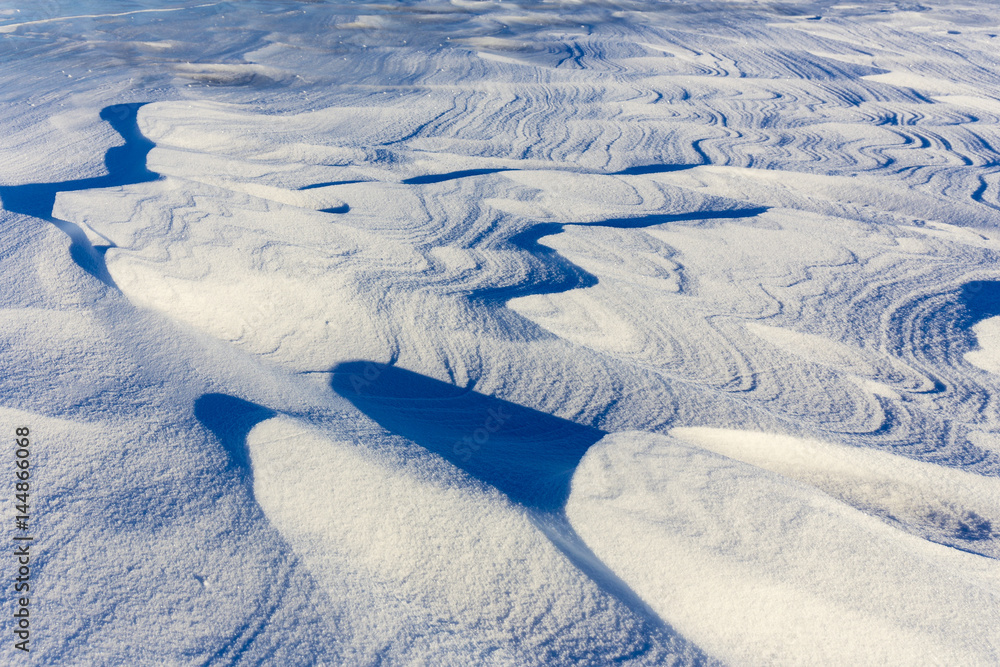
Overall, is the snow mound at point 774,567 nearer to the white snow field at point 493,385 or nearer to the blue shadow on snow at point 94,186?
the white snow field at point 493,385

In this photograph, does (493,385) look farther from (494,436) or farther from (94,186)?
(94,186)

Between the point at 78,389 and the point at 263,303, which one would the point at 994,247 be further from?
the point at 78,389

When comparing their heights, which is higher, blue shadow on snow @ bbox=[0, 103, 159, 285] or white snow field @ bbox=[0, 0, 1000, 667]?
blue shadow on snow @ bbox=[0, 103, 159, 285]

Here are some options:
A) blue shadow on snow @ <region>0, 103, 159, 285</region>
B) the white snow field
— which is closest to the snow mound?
the white snow field

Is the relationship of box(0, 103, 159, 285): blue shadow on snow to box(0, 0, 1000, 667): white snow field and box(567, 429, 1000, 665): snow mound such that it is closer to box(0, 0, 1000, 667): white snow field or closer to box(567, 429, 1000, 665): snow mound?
box(0, 0, 1000, 667): white snow field

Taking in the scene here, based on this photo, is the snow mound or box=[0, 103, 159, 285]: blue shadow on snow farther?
box=[0, 103, 159, 285]: blue shadow on snow

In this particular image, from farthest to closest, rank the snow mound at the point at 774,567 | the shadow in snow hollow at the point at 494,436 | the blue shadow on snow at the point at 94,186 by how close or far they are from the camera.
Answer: the blue shadow on snow at the point at 94,186 < the shadow in snow hollow at the point at 494,436 < the snow mound at the point at 774,567

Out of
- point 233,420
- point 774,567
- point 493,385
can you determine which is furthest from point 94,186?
point 774,567

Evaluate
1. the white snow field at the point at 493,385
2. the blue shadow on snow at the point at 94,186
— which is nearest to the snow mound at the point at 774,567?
the white snow field at the point at 493,385
